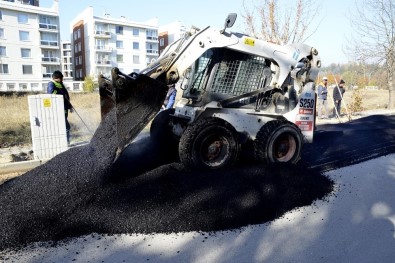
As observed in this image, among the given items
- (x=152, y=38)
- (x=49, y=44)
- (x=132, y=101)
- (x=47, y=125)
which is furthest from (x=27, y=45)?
(x=132, y=101)

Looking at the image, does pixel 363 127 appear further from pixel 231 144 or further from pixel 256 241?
pixel 256 241

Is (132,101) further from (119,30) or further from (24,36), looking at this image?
(119,30)

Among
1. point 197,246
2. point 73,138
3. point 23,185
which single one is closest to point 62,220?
point 23,185

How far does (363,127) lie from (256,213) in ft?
24.3

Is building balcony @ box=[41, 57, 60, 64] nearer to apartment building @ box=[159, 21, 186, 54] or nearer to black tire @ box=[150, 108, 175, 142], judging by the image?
apartment building @ box=[159, 21, 186, 54]

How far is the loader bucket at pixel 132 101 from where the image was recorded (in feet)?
14.1

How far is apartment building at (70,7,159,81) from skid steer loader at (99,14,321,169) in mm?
42359

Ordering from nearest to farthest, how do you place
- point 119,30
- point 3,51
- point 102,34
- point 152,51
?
point 3,51 → point 102,34 → point 119,30 → point 152,51

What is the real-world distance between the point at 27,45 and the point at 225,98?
41.6 metres

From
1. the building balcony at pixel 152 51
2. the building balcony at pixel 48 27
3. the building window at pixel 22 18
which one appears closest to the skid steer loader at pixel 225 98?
the building window at pixel 22 18

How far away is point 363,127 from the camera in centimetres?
985

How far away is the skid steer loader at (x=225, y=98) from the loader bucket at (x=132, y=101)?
0.01 m

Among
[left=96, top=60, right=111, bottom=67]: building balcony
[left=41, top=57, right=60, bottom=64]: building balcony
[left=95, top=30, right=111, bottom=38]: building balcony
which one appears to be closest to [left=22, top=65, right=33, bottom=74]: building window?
[left=41, top=57, right=60, bottom=64]: building balcony

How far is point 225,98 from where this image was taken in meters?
5.46
